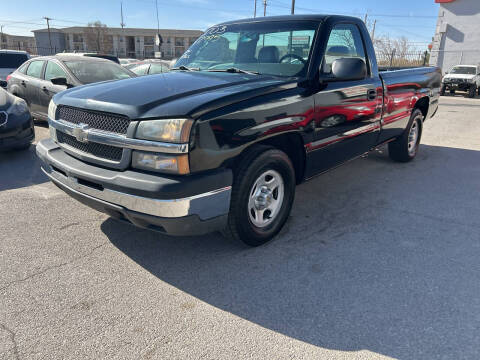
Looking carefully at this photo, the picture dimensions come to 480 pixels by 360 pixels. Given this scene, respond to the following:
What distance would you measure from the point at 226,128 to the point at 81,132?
3.69ft

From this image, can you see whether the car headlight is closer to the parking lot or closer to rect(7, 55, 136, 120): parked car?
rect(7, 55, 136, 120): parked car

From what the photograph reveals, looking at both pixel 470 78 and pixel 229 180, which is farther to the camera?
pixel 470 78

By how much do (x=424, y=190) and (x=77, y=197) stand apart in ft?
13.5

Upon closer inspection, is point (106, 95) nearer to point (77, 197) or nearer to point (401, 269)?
point (77, 197)

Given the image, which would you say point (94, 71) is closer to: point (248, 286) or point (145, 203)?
point (145, 203)

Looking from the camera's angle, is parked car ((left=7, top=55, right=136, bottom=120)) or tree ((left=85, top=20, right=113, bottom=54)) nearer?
parked car ((left=7, top=55, right=136, bottom=120))

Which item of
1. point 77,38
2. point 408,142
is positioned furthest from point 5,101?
point 77,38

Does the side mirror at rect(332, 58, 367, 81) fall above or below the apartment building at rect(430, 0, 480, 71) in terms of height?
below

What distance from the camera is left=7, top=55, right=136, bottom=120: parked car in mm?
7211

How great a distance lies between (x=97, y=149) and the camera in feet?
8.93

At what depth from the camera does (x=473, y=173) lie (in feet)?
18.0

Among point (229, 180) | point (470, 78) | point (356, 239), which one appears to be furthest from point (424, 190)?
point (470, 78)

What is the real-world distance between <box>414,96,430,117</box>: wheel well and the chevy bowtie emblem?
505 cm

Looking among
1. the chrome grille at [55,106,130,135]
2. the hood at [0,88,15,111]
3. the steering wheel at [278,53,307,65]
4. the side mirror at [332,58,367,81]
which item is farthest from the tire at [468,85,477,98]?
the chrome grille at [55,106,130,135]
